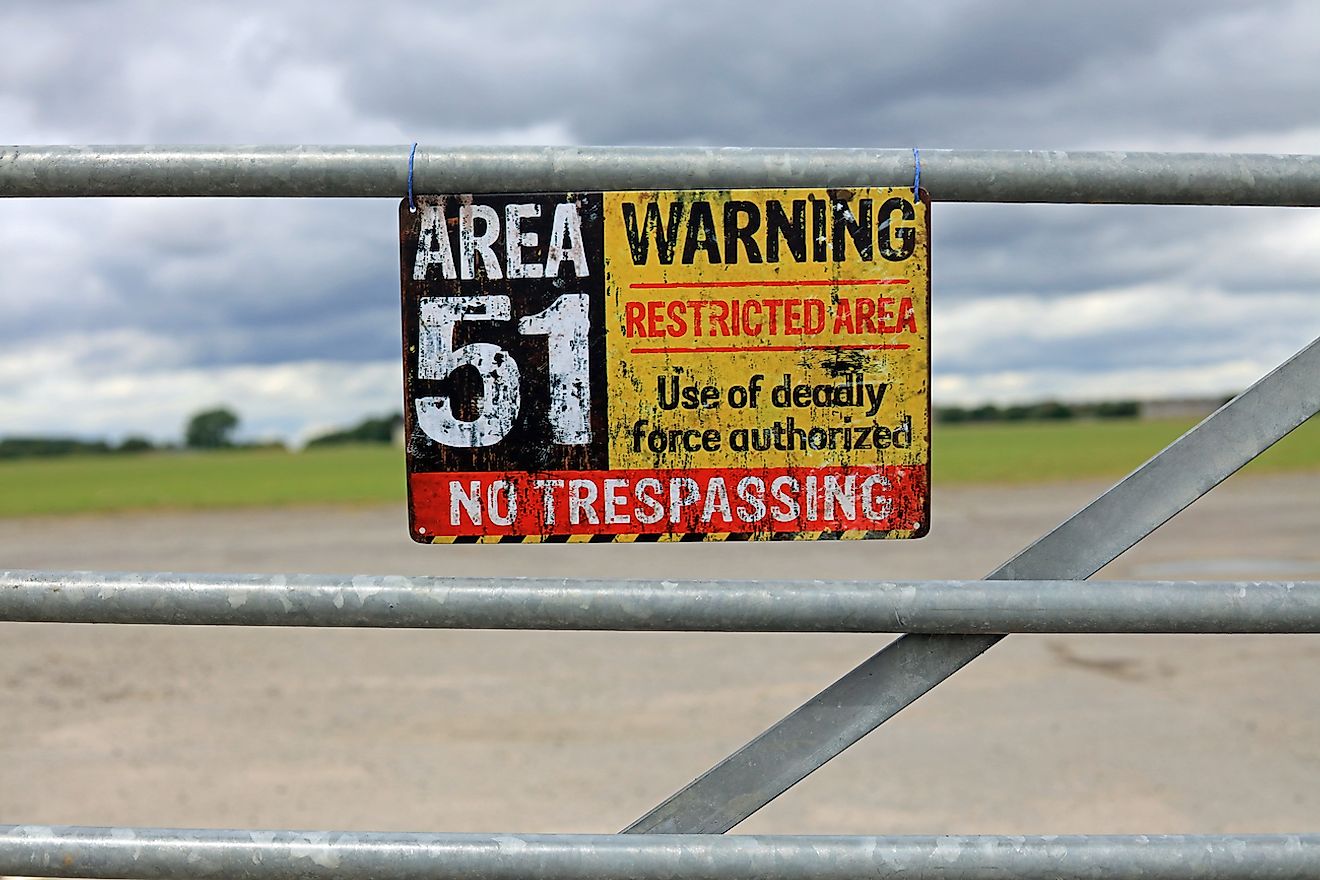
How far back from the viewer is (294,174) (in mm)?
1366

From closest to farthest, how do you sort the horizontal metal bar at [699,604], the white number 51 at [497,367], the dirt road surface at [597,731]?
the horizontal metal bar at [699,604]
the white number 51 at [497,367]
the dirt road surface at [597,731]

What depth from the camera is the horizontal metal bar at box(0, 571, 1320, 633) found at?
1.33 m

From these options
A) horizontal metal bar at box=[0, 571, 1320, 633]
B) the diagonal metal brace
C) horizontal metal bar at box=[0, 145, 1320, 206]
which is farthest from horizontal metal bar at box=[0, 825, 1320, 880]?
horizontal metal bar at box=[0, 145, 1320, 206]

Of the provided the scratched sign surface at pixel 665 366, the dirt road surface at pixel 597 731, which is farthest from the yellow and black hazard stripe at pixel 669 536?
the dirt road surface at pixel 597 731

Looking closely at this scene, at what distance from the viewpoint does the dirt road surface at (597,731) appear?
427 cm

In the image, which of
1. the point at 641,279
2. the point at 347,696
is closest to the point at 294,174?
the point at 641,279

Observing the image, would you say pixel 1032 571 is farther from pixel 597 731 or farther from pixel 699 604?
pixel 597 731

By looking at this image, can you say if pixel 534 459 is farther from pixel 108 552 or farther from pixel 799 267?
pixel 108 552

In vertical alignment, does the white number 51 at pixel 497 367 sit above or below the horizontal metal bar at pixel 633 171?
below

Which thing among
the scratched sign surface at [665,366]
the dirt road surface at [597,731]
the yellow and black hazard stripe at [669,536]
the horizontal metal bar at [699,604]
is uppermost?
the scratched sign surface at [665,366]

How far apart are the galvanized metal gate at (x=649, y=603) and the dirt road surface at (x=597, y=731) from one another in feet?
9.05

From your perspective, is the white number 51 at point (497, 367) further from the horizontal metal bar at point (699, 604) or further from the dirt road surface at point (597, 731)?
the dirt road surface at point (597, 731)

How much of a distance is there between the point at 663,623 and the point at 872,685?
319 mm

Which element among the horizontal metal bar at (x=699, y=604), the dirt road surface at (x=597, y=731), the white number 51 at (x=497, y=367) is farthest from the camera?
the dirt road surface at (x=597, y=731)
